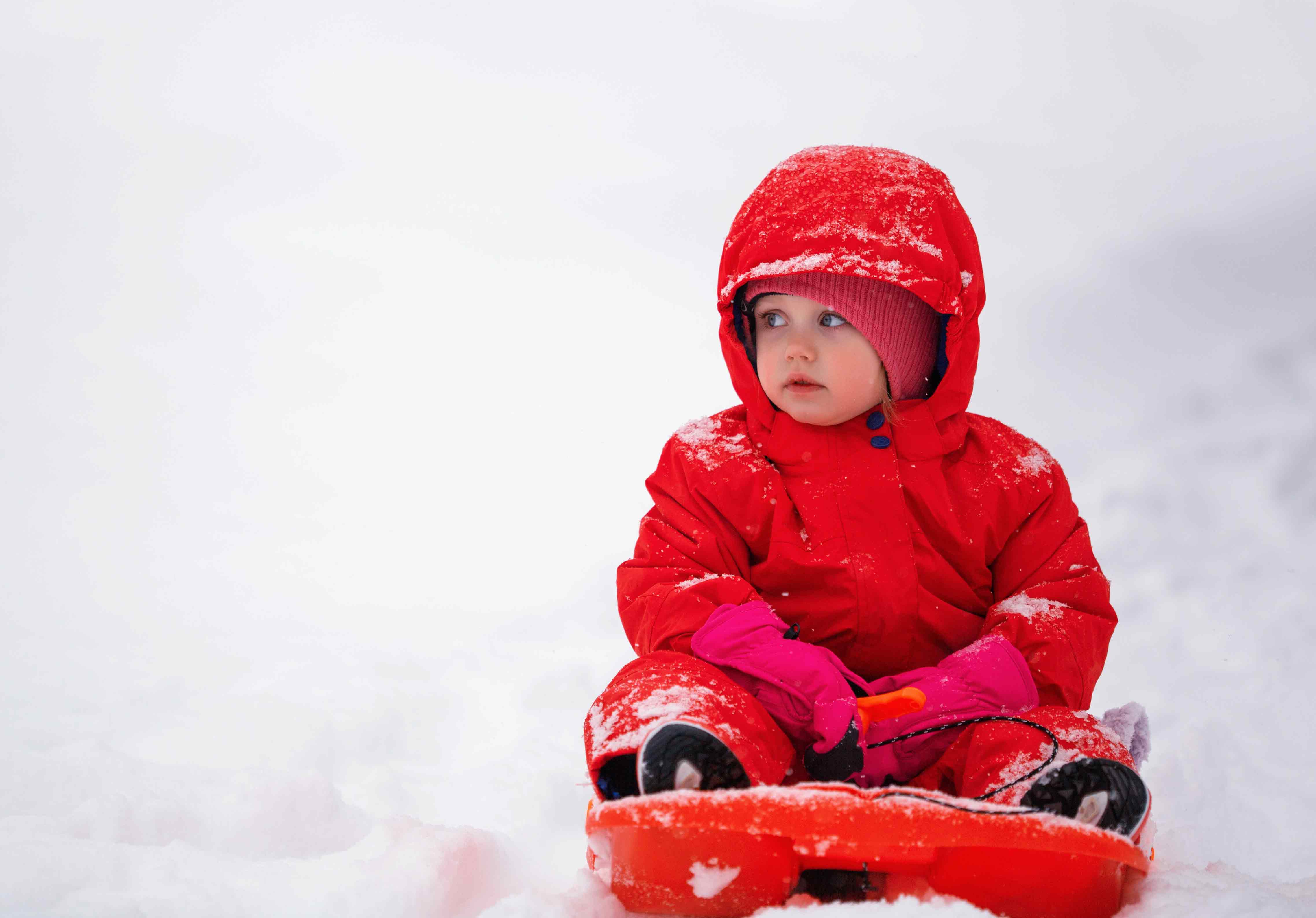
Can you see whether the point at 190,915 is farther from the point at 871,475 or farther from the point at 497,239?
the point at 497,239

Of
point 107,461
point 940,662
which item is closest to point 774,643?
point 940,662

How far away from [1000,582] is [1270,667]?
3.02ft

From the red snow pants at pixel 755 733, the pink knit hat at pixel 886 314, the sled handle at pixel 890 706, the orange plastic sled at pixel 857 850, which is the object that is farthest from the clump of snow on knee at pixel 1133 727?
the pink knit hat at pixel 886 314

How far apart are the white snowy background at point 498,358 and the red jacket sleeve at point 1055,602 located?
1.42ft

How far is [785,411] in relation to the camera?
5.69 feet

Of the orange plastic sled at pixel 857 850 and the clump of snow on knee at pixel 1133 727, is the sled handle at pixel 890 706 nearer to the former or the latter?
the orange plastic sled at pixel 857 850

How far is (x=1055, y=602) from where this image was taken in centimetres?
161

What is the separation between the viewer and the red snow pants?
124 centimetres

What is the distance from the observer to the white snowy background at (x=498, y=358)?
1.99m

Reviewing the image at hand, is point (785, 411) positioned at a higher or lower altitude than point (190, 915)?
higher

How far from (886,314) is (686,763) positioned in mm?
885

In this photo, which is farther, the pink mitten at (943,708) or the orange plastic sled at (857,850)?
the pink mitten at (943,708)

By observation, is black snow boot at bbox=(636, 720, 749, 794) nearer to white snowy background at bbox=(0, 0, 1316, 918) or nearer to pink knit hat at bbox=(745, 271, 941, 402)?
white snowy background at bbox=(0, 0, 1316, 918)

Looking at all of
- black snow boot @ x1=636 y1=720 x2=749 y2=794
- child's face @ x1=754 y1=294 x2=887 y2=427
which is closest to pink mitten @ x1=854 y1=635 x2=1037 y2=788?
black snow boot @ x1=636 y1=720 x2=749 y2=794
